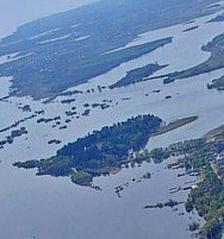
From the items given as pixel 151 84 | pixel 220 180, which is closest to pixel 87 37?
pixel 151 84

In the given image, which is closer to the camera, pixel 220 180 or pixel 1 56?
pixel 220 180

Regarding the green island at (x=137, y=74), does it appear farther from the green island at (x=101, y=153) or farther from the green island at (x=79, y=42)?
the green island at (x=101, y=153)

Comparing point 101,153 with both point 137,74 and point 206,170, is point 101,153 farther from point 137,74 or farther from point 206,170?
point 137,74

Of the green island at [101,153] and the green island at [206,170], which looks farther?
the green island at [101,153]

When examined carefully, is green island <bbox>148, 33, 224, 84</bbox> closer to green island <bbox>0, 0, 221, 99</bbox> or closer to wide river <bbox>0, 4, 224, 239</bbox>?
wide river <bbox>0, 4, 224, 239</bbox>

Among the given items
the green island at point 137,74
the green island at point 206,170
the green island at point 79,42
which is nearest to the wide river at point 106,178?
the green island at point 206,170

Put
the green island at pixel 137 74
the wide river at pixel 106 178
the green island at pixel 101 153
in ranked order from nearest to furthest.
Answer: the wide river at pixel 106 178, the green island at pixel 101 153, the green island at pixel 137 74

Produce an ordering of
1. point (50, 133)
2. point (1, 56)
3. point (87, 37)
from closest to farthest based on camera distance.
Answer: point (50, 133)
point (87, 37)
point (1, 56)

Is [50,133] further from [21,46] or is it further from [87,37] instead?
[21,46]
